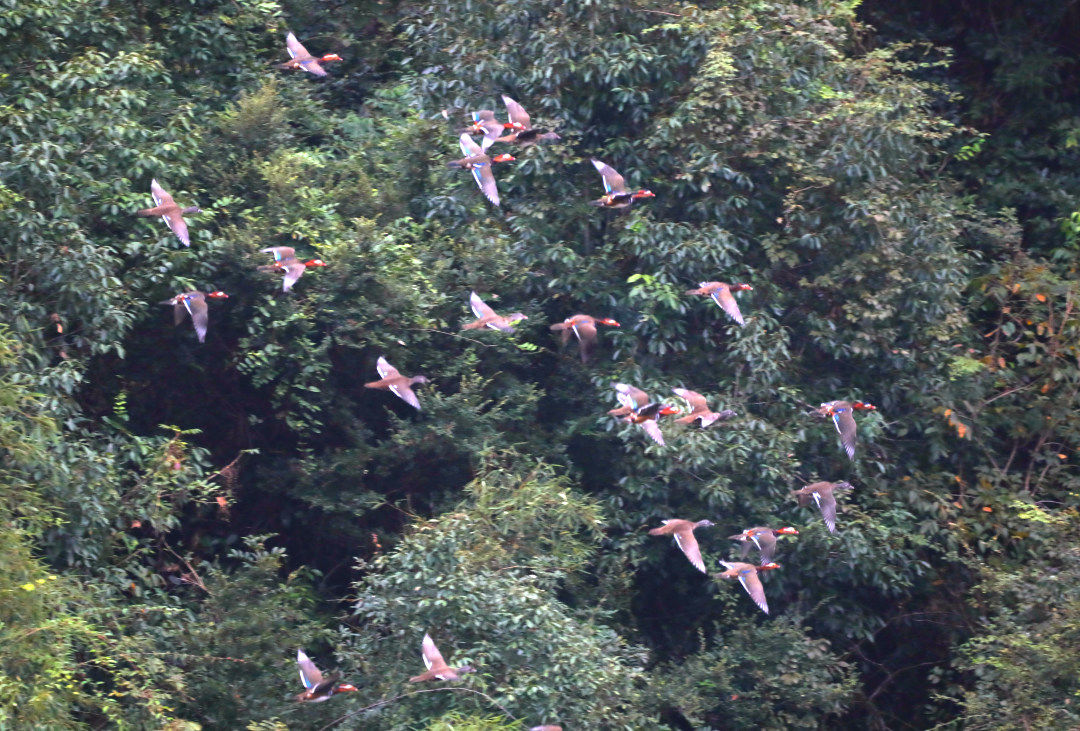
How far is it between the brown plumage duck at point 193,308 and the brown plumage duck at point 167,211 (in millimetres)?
337

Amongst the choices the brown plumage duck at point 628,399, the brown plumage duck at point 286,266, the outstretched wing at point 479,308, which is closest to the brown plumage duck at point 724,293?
the brown plumage duck at point 628,399

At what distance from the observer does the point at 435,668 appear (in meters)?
6.67

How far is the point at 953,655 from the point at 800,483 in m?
2.03

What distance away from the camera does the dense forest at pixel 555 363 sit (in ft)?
24.2

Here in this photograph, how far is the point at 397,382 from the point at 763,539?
2.66m

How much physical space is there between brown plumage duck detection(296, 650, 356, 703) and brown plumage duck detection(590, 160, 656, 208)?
366 centimetres

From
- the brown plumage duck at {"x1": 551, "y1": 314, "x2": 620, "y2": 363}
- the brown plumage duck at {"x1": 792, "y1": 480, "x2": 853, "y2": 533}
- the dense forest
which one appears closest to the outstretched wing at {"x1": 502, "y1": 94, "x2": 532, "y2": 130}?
the dense forest

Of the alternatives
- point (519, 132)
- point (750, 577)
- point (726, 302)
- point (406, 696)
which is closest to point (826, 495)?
point (750, 577)

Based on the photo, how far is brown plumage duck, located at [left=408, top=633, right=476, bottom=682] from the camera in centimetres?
659

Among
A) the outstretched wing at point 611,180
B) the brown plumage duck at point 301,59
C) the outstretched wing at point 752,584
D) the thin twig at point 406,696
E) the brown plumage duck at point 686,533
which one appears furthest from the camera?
the brown plumage duck at point 301,59

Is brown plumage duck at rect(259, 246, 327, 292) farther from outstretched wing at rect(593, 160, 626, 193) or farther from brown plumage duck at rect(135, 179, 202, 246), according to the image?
outstretched wing at rect(593, 160, 626, 193)

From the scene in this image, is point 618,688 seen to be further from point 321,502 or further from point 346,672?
point 321,502

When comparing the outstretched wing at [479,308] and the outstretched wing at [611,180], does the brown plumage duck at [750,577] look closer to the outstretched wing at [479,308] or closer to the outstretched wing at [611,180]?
the outstretched wing at [479,308]

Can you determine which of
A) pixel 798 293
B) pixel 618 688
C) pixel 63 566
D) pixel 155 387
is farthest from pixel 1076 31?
pixel 63 566
